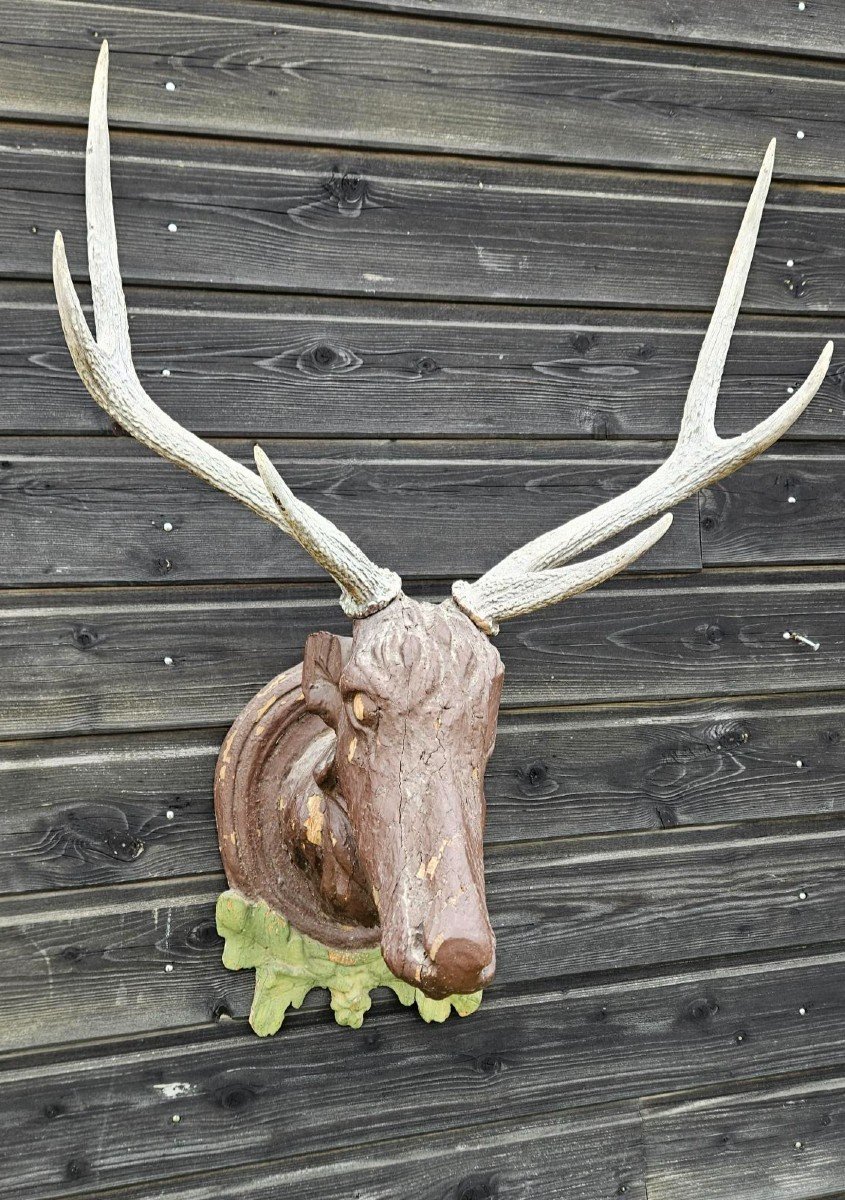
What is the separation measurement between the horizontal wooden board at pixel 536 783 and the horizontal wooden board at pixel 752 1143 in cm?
66

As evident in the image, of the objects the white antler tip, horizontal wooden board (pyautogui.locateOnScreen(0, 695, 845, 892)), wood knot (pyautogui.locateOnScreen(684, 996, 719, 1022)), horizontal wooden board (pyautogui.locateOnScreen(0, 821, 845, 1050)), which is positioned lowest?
wood knot (pyautogui.locateOnScreen(684, 996, 719, 1022))

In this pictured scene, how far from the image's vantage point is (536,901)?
8.72 ft

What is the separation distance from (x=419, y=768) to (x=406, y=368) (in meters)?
1.08

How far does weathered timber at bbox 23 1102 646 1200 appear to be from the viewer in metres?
2.45

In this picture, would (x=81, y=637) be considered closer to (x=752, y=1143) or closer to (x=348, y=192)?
(x=348, y=192)

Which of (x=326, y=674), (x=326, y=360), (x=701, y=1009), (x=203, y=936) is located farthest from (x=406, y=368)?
(x=701, y=1009)

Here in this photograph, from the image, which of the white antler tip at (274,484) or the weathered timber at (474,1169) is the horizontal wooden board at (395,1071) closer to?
the weathered timber at (474,1169)

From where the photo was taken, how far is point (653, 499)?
2.11m

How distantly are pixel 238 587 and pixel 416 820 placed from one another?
0.88 metres

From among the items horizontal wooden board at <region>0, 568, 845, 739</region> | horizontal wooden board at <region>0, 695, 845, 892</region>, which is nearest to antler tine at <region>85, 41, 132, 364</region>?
horizontal wooden board at <region>0, 568, 845, 739</region>

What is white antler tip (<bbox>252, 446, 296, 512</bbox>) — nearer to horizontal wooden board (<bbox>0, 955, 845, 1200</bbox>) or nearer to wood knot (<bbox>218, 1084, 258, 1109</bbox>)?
horizontal wooden board (<bbox>0, 955, 845, 1200</bbox>)

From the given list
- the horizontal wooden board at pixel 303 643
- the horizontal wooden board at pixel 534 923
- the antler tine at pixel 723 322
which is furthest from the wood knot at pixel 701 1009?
the antler tine at pixel 723 322

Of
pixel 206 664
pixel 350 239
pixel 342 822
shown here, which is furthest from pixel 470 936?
pixel 350 239

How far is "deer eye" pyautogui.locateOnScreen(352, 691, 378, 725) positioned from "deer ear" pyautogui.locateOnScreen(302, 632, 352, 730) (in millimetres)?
88
